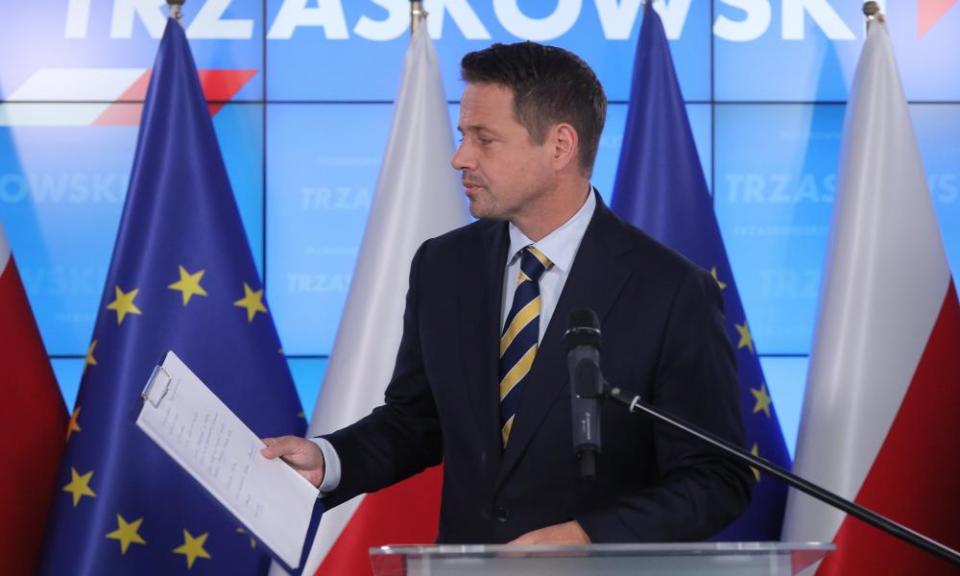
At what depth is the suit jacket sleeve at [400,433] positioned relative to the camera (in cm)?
231

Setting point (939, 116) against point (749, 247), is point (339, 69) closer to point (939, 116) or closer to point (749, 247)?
point (749, 247)

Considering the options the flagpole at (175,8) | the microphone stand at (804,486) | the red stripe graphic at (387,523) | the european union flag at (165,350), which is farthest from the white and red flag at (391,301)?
the microphone stand at (804,486)

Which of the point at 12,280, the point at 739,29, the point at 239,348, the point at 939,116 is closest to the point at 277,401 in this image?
the point at 239,348

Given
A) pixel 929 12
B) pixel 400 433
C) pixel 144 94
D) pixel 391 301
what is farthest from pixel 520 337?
pixel 929 12

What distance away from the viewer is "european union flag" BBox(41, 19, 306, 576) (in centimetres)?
340

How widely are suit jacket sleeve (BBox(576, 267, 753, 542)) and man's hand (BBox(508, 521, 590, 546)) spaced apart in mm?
95

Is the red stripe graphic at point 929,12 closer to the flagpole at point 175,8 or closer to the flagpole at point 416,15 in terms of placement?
the flagpole at point 416,15

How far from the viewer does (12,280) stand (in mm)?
3564

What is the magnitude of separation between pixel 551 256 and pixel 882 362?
1403 millimetres

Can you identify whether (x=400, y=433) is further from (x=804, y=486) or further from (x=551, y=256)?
(x=804, y=486)

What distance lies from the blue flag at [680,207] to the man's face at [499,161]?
1.33 metres

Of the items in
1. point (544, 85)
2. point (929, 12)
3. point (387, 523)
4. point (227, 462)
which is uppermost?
point (929, 12)

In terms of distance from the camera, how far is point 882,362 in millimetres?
3400

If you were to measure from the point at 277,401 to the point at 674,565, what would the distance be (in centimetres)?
222
